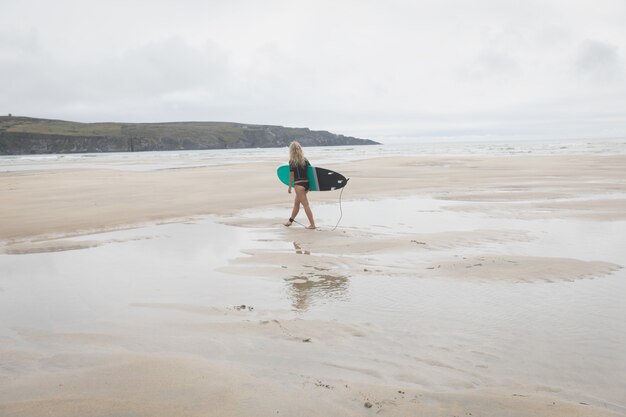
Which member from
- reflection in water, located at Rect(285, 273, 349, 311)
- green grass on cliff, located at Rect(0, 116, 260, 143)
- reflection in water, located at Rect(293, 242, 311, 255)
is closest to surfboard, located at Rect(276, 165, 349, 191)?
reflection in water, located at Rect(293, 242, 311, 255)

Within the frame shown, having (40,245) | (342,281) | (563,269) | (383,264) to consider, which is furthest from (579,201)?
(40,245)

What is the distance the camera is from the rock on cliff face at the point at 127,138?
117438 millimetres

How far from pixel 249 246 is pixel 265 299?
3.53m

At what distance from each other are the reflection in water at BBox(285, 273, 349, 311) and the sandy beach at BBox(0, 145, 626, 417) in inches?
1.6

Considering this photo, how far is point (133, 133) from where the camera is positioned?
467ft

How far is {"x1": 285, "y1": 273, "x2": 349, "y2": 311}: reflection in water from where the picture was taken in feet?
19.5

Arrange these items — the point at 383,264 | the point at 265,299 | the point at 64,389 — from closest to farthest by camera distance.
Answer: the point at 64,389
the point at 265,299
the point at 383,264

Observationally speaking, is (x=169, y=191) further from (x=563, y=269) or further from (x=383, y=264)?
(x=563, y=269)

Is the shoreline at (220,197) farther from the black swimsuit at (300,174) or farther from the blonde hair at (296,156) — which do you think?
the blonde hair at (296,156)

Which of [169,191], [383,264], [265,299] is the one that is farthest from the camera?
[169,191]

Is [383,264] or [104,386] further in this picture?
[383,264]

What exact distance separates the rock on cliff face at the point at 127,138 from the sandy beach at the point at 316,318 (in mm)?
122216

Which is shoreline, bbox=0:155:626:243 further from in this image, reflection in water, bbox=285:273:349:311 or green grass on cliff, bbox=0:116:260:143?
green grass on cliff, bbox=0:116:260:143

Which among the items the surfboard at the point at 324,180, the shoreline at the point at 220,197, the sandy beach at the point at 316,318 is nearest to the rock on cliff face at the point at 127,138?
the shoreline at the point at 220,197
